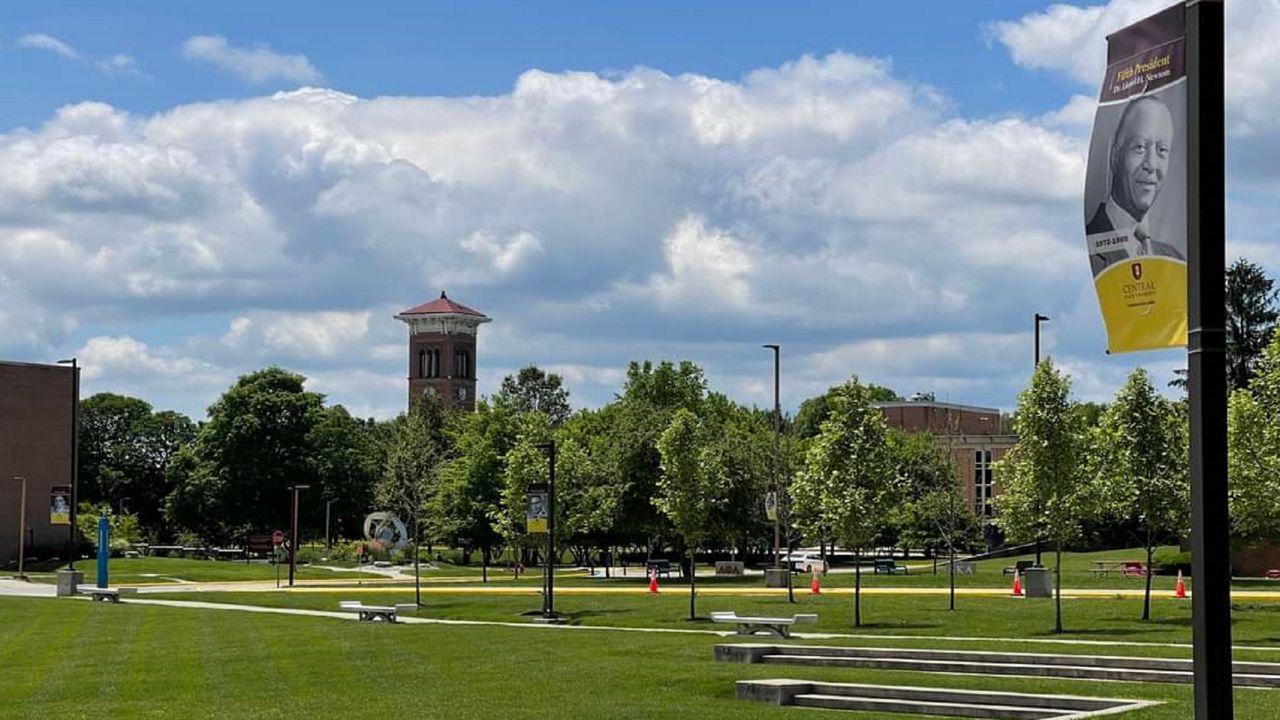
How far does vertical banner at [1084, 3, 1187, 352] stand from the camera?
8875mm

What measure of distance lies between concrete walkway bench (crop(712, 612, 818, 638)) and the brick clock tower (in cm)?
13776

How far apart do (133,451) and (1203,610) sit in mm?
139161

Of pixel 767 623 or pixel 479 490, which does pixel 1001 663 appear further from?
pixel 479 490

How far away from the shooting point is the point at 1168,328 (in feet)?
29.7

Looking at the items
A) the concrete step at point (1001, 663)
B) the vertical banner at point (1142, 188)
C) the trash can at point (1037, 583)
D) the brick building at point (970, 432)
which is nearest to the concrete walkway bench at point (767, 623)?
the concrete step at point (1001, 663)

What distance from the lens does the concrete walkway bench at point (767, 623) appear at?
1214 inches

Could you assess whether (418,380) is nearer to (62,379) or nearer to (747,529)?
(62,379)

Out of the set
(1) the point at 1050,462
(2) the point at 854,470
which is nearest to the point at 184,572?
(2) the point at 854,470

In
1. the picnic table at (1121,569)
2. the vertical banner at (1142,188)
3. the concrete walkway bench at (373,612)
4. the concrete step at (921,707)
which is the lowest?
the concrete walkway bench at (373,612)

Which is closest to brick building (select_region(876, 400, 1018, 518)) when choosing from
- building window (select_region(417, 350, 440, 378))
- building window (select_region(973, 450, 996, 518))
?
building window (select_region(973, 450, 996, 518))

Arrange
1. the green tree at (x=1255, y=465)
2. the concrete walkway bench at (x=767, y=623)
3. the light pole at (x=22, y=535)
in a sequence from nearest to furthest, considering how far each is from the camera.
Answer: the concrete walkway bench at (x=767, y=623)
the green tree at (x=1255, y=465)
the light pole at (x=22, y=535)

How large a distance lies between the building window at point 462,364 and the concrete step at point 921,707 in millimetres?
150012

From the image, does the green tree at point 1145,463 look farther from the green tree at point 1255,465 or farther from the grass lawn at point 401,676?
the grass lawn at point 401,676

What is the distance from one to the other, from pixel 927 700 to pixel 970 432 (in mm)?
125236
